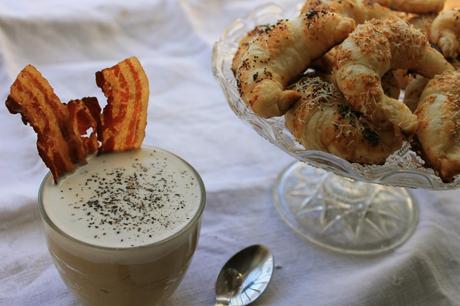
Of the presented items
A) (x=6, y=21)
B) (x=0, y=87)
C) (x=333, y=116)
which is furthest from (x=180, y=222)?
(x=6, y=21)

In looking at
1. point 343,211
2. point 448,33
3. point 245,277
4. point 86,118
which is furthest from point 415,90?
point 86,118

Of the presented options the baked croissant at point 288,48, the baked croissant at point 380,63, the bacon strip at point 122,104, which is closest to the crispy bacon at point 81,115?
the bacon strip at point 122,104

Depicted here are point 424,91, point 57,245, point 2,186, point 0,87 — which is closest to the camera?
point 57,245

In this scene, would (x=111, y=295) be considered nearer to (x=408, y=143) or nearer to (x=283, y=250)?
(x=283, y=250)

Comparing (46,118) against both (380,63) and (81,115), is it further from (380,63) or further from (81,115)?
(380,63)

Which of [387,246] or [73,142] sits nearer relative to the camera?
[73,142]

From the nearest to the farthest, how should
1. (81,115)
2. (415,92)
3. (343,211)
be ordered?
(81,115) < (415,92) < (343,211)

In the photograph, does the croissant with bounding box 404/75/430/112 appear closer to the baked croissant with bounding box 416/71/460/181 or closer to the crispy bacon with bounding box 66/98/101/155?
the baked croissant with bounding box 416/71/460/181

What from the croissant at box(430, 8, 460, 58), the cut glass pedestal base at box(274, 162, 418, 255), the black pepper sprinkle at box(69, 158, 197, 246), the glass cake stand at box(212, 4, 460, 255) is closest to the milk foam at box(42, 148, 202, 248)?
the black pepper sprinkle at box(69, 158, 197, 246)
